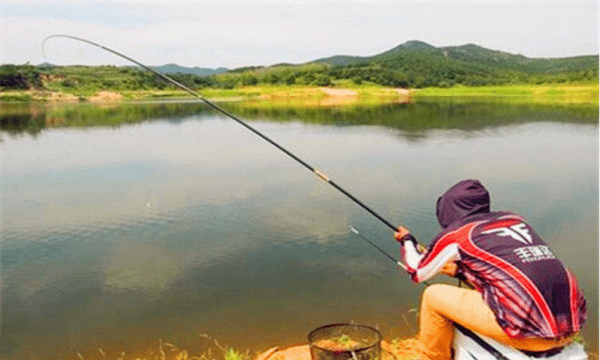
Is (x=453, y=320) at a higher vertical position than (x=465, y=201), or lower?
lower

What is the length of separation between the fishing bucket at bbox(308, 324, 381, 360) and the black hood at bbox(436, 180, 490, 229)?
1312 mm

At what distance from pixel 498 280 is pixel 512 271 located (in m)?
0.09

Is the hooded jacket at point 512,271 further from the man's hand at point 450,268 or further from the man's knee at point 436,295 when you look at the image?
the man's knee at point 436,295

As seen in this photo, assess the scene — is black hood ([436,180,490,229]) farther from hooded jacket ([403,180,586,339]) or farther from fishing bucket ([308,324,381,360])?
fishing bucket ([308,324,381,360])

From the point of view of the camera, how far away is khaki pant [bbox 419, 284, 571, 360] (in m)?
2.91

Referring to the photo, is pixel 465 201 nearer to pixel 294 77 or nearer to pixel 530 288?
pixel 530 288

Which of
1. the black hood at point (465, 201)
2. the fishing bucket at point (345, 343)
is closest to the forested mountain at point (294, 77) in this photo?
the fishing bucket at point (345, 343)

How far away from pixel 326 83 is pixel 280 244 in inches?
3660

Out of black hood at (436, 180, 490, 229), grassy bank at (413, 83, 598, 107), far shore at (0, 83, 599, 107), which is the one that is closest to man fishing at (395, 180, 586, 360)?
black hood at (436, 180, 490, 229)

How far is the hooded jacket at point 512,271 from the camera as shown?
9.14 feet

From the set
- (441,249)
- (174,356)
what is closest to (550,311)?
(441,249)

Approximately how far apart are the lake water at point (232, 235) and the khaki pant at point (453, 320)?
421 centimetres

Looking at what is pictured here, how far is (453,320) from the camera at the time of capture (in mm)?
3230

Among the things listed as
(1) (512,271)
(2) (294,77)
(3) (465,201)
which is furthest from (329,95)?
(1) (512,271)
